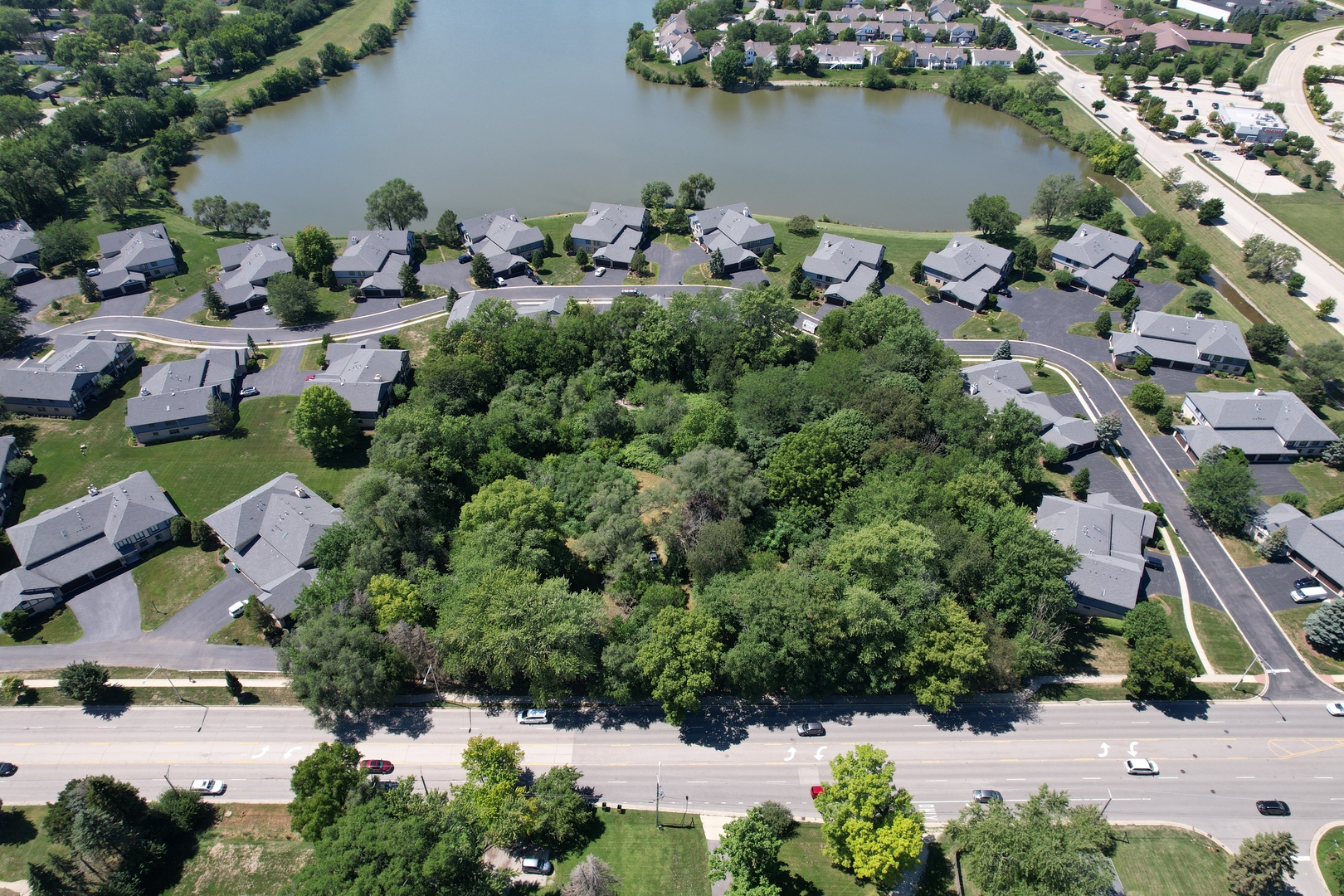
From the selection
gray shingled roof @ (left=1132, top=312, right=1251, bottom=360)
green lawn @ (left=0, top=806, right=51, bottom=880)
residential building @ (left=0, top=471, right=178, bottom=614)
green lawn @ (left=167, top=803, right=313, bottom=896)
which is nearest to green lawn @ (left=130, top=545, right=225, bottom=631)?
residential building @ (left=0, top=471, right=178, bottom=614)

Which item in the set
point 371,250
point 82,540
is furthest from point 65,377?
point 371,250

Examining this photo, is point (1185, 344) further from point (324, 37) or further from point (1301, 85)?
point (324, 37)

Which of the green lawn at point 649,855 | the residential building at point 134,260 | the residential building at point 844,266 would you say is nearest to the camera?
the green lawn at point 649,855

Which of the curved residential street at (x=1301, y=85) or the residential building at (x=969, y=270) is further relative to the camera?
the curved residential street at (x=1301, y=85)

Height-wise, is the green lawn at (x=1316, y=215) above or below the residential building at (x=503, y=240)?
above

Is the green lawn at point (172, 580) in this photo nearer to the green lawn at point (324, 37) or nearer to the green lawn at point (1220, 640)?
the green lawn at point (1220, 640)

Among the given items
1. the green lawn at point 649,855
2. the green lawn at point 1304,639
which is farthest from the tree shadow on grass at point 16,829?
the green lawn at point 1304,639
